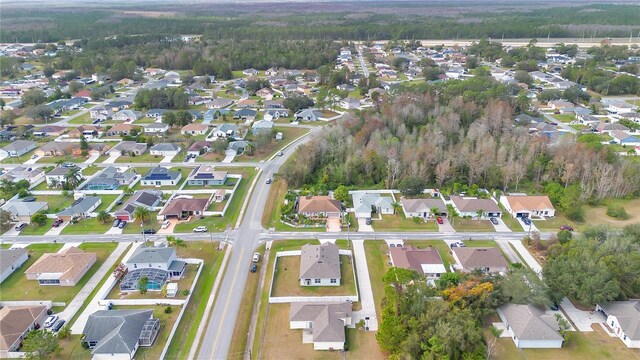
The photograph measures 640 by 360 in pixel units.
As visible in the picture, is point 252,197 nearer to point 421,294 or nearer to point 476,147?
point 421,294

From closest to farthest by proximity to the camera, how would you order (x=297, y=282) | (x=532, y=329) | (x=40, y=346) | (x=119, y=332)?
1. (x=40, y=346)
2. (x=119, y=332)
3. (x=532, y=329)
4. (x=297, y=282)

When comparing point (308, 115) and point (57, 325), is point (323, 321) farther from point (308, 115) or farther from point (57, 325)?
point (308, 115)

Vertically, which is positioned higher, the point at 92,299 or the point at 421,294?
the point at 421,294

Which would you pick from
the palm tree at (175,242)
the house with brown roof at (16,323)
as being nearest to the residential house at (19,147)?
the palm tree at (175,242)

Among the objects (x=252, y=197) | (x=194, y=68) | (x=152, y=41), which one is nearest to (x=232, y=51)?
(x=194, y=68)

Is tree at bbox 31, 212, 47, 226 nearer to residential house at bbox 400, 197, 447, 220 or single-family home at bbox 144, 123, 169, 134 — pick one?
single-family home at bbox 144, 123, 169, 134

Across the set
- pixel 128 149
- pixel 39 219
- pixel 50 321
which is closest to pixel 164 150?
pixel 128 149

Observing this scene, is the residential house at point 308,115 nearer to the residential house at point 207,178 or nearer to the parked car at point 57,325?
the residential house at point 207,178
